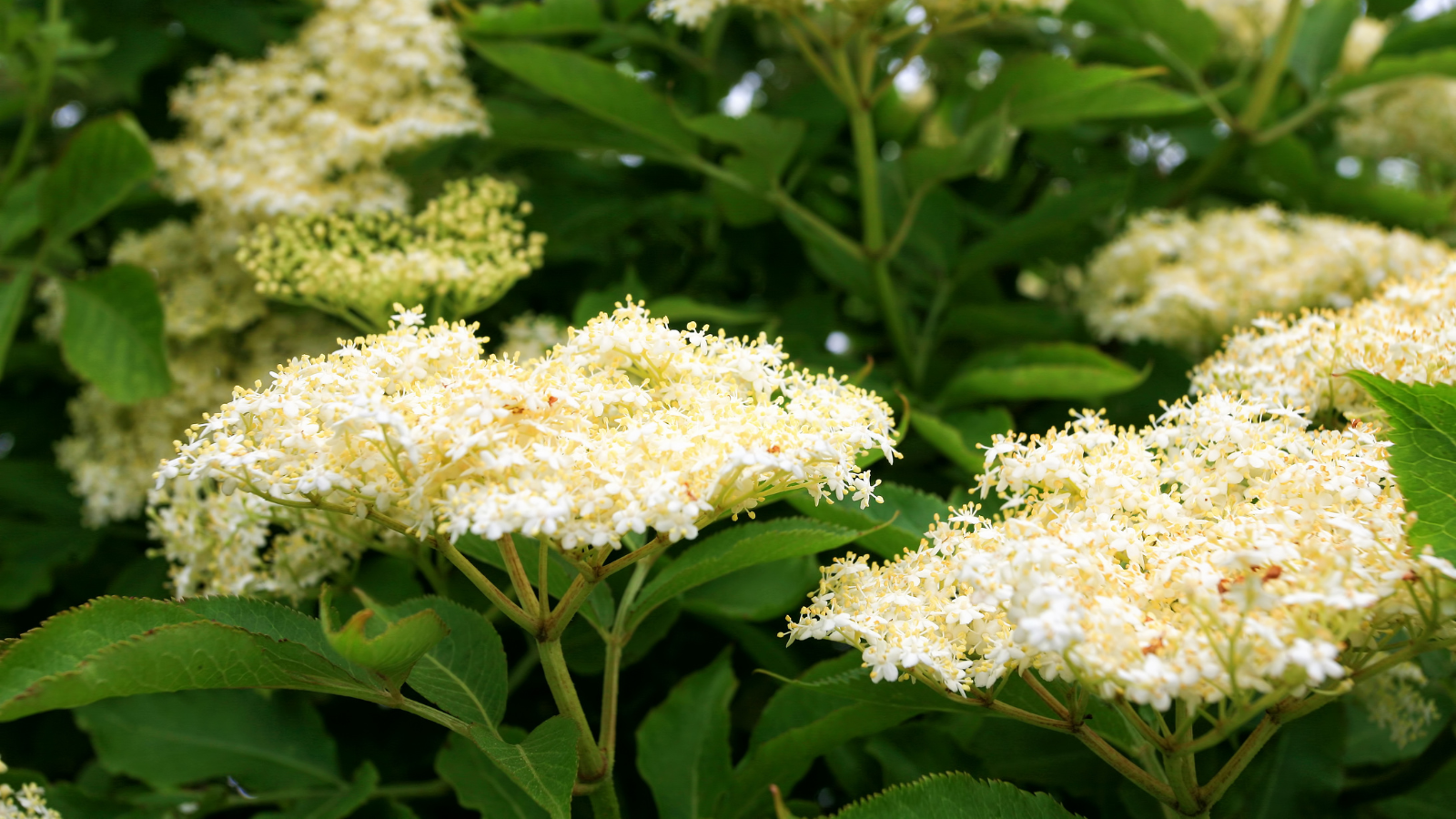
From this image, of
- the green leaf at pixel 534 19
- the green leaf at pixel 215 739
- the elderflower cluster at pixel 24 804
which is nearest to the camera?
the elderflower cluster at pixel 24 804

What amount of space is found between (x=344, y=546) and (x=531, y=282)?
1.03 m

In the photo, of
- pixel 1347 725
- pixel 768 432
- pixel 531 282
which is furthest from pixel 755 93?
pixel 1347 725

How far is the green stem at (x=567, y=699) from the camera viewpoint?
4.01ft

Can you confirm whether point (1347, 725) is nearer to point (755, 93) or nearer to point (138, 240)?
point (755, 93)

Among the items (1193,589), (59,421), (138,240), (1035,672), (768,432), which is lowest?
(59,421)

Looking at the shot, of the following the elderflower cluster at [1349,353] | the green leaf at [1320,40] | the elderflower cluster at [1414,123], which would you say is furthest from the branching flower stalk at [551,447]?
the elderflower cluster at [1414,123]

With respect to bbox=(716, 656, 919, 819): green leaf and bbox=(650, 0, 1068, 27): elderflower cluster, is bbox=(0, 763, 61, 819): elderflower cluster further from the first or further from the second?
bbox=(650, 0, 1068, 27): elderflower cluster

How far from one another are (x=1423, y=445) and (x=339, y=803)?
1.60 metres

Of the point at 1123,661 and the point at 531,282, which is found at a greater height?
the point at 1123,661

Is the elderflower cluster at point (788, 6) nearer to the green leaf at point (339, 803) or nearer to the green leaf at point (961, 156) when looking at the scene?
the green leaf at point (961, 156)

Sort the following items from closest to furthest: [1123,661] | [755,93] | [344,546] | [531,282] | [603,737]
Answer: [1123,661] → [603,737] → [344,546] → [531,282] → [755,93]

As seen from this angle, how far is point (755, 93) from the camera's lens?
9.30 ft

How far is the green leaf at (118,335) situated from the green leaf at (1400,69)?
9.19ft

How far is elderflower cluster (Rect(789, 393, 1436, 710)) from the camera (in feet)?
3.11
